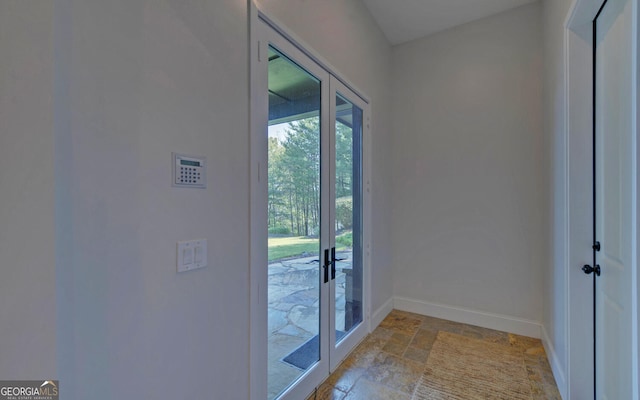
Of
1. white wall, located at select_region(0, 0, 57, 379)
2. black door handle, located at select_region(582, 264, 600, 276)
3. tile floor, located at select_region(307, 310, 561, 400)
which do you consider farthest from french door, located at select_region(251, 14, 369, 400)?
black door handle, located at select_region(582, 264, 600, 276)

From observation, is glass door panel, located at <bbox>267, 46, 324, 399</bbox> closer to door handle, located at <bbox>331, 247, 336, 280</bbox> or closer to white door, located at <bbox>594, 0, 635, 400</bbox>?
door handle, located at <bbox>331, 247, 336, 280</bbox>

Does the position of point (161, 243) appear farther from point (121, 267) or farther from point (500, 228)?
point (500, 228)

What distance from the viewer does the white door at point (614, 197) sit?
1.27m

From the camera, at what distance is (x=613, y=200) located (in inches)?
57.6

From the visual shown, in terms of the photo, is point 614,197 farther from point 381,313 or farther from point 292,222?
point 381,313

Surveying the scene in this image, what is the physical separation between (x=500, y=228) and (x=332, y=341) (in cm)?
224

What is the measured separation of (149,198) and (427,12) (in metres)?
3.37

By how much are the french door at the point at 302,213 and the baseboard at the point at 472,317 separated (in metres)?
1.11

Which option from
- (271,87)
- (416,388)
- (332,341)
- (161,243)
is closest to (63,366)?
(161,243)

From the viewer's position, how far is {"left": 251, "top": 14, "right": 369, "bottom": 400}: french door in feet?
5.18

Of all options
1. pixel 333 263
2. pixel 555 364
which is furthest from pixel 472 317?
pixel 333 263

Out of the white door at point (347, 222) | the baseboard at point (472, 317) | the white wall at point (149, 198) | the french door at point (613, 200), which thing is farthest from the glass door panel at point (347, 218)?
the french door at point (613, 200)

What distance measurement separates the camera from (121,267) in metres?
0.94

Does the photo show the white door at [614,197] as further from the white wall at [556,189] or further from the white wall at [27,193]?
the white wall at [27,193]
